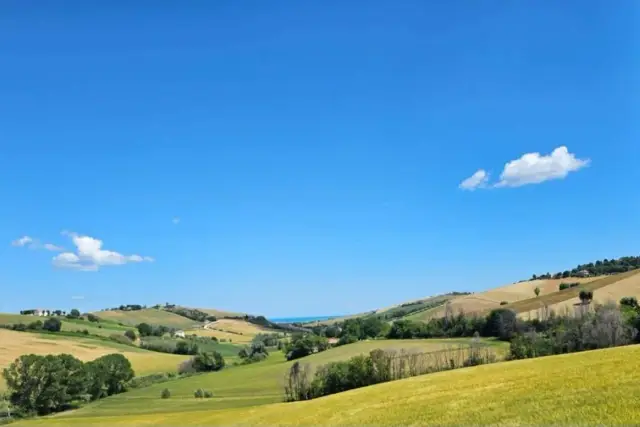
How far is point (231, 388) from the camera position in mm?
130750

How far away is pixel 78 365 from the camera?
140 m

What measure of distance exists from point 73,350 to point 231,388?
7465cm

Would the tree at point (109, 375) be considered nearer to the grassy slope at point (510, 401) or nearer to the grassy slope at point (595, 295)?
the grassy slope at point (510, 401)

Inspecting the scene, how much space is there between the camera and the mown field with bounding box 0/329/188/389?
170 meters

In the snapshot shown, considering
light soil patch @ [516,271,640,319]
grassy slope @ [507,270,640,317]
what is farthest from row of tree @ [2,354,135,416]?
grassy slope @ [507,270,640,317]

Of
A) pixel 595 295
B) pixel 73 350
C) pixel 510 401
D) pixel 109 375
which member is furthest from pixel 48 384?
pixel 595 295

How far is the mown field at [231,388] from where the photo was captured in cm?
10525

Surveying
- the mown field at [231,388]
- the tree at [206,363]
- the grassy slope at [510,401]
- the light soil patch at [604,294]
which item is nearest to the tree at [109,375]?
the mown field at [231,388]

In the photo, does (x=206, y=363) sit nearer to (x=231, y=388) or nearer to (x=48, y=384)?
(x=231, y=388)

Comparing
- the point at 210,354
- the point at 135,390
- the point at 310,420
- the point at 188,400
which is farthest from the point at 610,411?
the point at 210,354

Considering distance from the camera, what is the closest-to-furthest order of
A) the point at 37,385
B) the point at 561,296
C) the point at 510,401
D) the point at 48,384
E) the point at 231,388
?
the point at 510,401
the point at 37,385
the point at 48,384
the point at 231,388
the point at 561,296

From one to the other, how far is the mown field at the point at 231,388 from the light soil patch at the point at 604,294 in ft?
88.6

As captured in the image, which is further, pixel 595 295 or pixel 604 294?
pixel 595 295

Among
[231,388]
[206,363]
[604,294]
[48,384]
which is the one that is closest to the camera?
[48,384]
